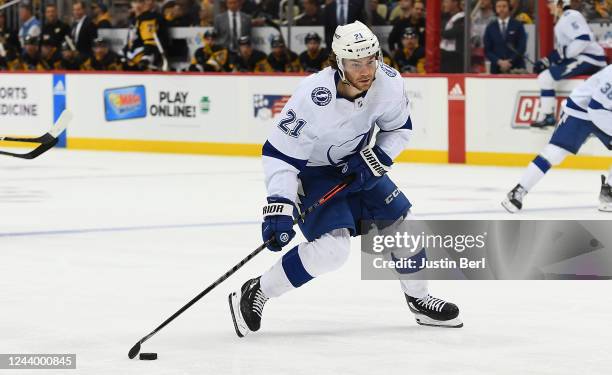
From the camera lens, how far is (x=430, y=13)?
1355 cm

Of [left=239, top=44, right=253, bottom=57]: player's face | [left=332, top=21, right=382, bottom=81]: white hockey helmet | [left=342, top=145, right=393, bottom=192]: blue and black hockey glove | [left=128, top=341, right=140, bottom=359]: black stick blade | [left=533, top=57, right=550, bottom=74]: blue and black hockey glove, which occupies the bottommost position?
[left=239, top=44, right=253, bottom=57]: player's face

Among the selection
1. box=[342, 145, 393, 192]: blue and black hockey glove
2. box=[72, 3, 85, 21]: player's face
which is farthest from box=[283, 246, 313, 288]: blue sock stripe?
box=[72, 3, 85, 21]: player's face

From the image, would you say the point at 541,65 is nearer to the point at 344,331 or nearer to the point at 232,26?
the point at 232,26

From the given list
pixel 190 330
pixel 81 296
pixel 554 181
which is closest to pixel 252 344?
pixel 190 330

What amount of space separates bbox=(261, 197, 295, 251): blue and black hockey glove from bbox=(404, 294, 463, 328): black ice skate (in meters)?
0.67

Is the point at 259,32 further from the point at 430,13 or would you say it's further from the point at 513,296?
the point at 513,296

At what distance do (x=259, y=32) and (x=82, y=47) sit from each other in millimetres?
2357

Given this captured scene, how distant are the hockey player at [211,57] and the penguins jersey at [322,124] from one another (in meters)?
9.98

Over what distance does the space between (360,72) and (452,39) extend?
899 centimetres

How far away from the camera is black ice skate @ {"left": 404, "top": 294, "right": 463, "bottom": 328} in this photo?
5062 mm

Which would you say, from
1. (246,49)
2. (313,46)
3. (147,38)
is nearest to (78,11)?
(147,38)

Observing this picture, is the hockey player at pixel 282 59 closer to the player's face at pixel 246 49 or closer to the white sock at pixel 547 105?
the player's face at pixel 246 49

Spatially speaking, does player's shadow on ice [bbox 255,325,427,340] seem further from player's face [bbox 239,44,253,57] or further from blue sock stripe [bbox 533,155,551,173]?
player's face [bbox 239,44,253,57]

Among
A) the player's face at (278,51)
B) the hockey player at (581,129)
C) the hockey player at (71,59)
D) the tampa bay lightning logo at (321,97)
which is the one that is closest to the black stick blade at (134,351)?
the tampa bay lightning logo at (321,97)
